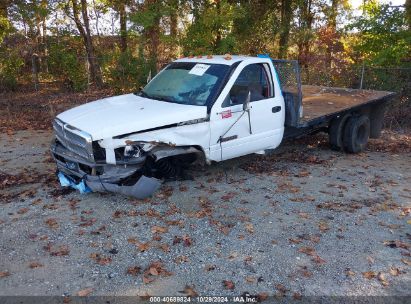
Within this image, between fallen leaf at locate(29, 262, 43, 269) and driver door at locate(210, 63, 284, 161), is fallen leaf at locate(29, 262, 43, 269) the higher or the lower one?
the lower one

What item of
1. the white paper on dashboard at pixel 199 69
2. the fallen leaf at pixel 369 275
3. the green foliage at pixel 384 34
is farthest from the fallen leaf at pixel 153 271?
the green foliage at pixel 384 34

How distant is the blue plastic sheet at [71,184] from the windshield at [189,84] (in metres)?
1.78

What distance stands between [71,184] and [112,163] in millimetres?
976

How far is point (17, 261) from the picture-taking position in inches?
165

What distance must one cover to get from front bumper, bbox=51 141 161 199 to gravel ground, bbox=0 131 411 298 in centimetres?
23

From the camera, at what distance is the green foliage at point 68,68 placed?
15.8 metres

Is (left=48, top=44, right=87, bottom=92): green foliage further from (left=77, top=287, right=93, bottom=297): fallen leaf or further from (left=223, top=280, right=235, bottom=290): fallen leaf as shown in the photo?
(left=223, top=280, right=235, bottom=290): fallen leaf

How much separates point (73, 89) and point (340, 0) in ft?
48.3

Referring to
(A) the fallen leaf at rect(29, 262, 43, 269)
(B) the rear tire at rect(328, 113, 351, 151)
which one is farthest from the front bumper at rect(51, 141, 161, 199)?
(B) the rear tire at rect(328, 113, 351, 151)

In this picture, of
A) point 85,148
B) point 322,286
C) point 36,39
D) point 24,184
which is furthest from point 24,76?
point 322,286

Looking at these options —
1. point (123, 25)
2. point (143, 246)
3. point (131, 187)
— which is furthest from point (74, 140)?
point (123, 25)

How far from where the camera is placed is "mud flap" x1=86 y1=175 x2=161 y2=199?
17.8 feet

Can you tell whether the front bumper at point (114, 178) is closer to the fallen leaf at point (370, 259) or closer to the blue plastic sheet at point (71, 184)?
the blue plastic sheet at point (71, 184)

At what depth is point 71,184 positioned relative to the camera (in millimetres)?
5938
